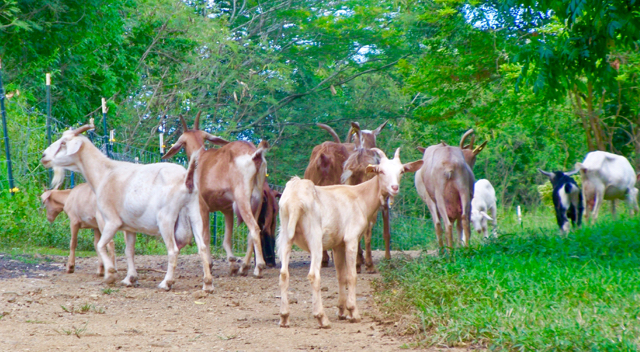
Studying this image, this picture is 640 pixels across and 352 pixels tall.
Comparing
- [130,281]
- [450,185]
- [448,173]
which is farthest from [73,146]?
[450,185]

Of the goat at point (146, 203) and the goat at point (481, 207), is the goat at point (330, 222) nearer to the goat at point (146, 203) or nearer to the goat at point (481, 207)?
the goat at point (146, 203)

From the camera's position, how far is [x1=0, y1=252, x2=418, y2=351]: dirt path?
15.4 feet

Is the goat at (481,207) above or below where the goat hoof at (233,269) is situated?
above

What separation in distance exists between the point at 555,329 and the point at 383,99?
70.6ft

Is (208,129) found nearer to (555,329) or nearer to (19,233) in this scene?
(19,233)

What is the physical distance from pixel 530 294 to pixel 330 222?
1663 mm

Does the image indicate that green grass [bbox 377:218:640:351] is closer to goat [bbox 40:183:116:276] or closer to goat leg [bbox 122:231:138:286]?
goat leg [bbox 122:231:138:286]

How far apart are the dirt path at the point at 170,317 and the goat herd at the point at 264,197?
0.30 meters

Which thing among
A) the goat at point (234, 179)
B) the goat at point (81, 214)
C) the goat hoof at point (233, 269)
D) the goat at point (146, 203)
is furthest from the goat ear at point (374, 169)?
the goat at point (81, 214)

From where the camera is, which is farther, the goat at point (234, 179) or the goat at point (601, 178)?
the goat at point (601, 178)

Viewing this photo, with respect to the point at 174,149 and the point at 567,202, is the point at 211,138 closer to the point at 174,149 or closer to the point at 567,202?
the point at 174,149

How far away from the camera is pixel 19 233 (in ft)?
36.5

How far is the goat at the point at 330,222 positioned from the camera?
5.34m

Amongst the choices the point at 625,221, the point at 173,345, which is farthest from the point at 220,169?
the point at 625,221
